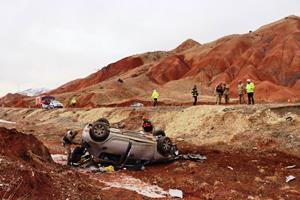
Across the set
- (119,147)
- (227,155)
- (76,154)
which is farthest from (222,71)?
(119,147)

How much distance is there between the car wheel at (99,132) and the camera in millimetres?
14664

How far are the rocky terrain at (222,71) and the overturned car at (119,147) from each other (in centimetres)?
3810

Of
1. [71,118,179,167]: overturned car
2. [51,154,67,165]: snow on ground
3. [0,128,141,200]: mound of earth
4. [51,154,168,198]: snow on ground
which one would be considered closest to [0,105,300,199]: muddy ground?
[51,154,168,198]: snow on ground

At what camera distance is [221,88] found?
2895 cm

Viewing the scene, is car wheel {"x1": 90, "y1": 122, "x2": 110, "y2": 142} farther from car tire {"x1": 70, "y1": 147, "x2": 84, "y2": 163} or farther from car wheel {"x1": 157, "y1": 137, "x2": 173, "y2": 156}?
car wheel {"x1": 157, "y1": 137, "x2": 173, "y2": 156}

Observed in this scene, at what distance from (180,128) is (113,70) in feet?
267

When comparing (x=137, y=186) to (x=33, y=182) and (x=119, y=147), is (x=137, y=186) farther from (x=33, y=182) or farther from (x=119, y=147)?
(x=33, y=182)

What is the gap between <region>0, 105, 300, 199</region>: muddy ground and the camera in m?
12.7

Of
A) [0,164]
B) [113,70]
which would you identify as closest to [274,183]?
[0,164]

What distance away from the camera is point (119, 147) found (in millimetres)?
14938

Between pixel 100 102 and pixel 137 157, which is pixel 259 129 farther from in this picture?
pixel 100 102

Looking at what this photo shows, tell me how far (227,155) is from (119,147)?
453cm

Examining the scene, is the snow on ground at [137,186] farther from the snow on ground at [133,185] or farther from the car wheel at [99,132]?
the car wheel at [99,132]

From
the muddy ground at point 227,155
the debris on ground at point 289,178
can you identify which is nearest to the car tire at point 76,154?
the muddy ground at point 227,155
